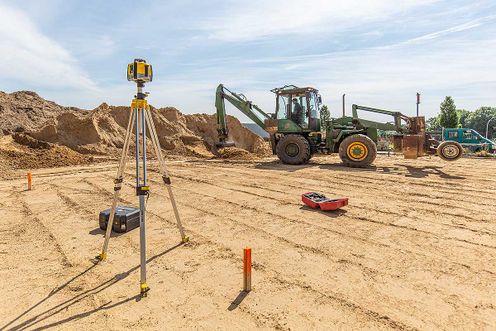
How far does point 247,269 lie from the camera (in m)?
3.65

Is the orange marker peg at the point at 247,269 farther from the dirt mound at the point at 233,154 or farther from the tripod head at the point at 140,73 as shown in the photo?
the dirt mound at the point at 233,154

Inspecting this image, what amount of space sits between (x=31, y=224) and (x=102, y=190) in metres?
3.00

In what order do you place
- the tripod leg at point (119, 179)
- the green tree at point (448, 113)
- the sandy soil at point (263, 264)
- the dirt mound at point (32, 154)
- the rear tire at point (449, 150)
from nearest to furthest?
the sandy soil at point (263, 264), the tripod leg at point (119, 179), the rear tire at point (449, 150), the dirt mound at point (32, 154), the green tree at point (448, 113)

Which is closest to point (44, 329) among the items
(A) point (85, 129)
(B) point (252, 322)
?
(B) point (252, 322)

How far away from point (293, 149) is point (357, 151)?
2.72 m

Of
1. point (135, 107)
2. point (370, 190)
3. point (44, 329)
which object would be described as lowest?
point (44, 329)

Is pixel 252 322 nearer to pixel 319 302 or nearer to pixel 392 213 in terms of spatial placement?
pixel 319 302

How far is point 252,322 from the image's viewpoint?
318 centimetres

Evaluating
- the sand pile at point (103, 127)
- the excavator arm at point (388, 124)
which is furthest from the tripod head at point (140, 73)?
the sand pile at point (103, 127)

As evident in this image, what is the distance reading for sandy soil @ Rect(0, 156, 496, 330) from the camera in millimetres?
3279

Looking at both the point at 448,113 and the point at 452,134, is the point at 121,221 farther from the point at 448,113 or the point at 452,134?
the point at 448,113

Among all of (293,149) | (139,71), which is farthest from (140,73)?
(293,149)

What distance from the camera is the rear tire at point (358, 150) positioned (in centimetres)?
1287

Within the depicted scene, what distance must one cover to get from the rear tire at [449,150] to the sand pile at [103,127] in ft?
32.4
